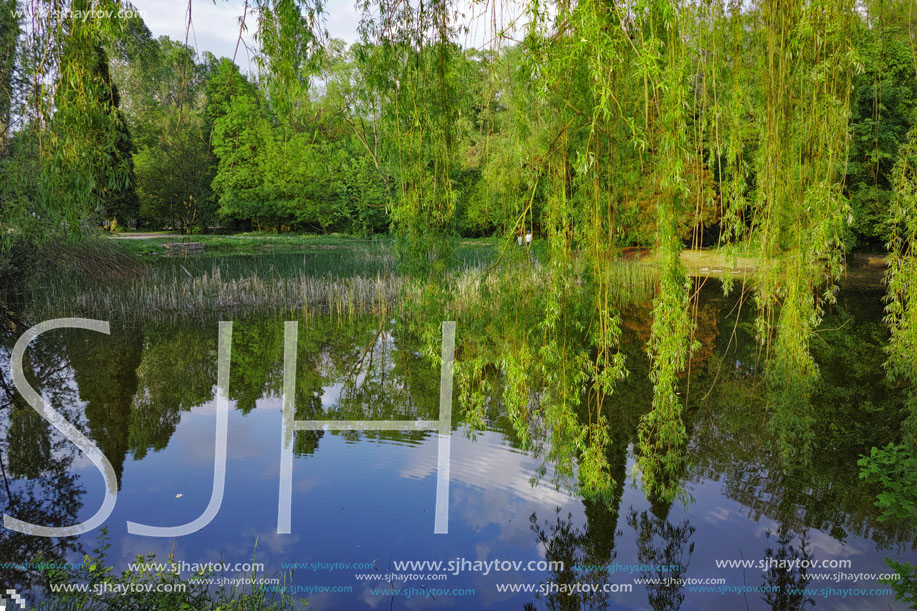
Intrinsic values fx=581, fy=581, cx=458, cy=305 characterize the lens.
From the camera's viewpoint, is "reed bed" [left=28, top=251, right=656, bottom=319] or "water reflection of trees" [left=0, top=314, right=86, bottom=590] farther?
"reed bed" [left=28, top=251, right=656, bottom=319]

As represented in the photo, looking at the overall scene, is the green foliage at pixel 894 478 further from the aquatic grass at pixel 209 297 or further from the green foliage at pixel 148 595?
the aquatic grass at pixel 209 297

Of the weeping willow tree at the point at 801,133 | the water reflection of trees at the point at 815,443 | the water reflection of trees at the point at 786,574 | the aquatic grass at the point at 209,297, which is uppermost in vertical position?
the weeping willow tree at the point at 801,133

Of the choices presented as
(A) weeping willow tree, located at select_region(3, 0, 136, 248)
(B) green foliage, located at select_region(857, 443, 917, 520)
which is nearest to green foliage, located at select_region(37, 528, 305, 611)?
(A) weeping willow tree, located at select_region(3, 0, 136, 248)

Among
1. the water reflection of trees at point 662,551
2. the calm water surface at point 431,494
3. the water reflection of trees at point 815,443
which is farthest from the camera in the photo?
the water reflection of trees at point 815,443

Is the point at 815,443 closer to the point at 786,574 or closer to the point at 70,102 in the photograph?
the point at 786,574

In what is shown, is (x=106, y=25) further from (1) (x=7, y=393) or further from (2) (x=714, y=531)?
(1) (x=7, y=393)

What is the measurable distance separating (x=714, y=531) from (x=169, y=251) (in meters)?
17.4

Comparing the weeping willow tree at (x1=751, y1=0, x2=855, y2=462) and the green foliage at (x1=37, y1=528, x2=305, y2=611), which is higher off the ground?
the weeping willow tree at (x1=751, y1=0, x2=855, y2=462)

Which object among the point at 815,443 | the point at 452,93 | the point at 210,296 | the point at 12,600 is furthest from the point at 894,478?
the point at 210,296

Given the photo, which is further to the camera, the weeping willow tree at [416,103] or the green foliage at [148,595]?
the weeping willow tree at [416,103]

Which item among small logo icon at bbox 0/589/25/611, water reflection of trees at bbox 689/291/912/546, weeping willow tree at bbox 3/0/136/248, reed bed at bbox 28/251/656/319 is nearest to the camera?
weeping willow tree at bbox 3/0/136/248

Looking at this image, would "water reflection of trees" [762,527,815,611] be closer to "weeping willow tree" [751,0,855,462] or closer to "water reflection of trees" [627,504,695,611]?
"water reflection of trees" [627,504,695,611]

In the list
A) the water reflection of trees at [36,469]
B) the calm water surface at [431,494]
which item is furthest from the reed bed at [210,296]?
the calm water surface at [431,494]

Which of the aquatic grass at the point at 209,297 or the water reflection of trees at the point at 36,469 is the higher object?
the aquatic grass at the point at 209,297
